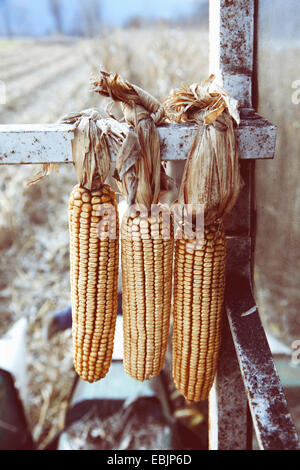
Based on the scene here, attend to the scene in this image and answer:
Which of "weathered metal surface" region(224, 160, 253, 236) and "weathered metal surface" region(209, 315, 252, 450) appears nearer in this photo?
"weathered metal surface" region(224, 160, 253, 236)

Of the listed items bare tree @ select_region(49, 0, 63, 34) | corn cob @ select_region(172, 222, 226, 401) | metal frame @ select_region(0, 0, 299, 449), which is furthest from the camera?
bare tree @ select_region(49, 0, 63, 34)

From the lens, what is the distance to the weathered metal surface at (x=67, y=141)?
1.27 meters

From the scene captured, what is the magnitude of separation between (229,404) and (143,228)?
0.93m

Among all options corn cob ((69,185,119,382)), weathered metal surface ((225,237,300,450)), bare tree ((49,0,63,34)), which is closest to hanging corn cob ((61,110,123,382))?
corn cob ((69,185,119,382))

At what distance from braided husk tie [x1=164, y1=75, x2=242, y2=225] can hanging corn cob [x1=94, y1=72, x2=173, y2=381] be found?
10 centimetres

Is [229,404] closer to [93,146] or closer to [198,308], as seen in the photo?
[198,308]

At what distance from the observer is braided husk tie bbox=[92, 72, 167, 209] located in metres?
1.26

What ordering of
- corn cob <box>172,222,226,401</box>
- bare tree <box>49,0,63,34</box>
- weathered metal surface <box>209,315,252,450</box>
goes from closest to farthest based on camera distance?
corn cob <box>172,222,226,401</box>
weathered metal surface <box>209,315,252,450</box>
bare tree <box>49,0,63,34</box>

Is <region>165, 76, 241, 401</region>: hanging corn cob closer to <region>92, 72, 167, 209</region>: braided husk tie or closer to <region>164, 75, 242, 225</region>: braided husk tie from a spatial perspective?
<region>164, 75, 242, 225</region>: braided husk tie

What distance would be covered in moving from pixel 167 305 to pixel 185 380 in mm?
312
